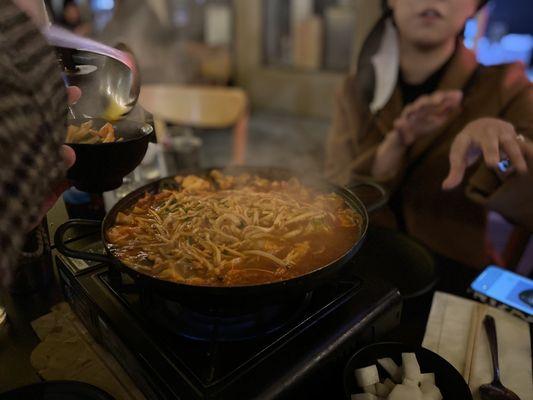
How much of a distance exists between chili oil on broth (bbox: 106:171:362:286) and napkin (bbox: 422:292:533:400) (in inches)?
18.8

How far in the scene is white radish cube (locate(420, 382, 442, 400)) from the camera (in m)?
1.12

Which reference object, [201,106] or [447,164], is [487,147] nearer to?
[447,164]

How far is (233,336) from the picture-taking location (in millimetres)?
1203

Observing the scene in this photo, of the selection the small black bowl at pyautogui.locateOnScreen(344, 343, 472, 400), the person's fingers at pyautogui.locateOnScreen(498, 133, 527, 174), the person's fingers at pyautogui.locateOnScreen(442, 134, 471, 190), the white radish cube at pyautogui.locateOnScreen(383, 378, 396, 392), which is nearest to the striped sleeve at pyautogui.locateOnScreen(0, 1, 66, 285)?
the small black bowl at pyautogui.locateOnScreen(344, 343, 472, 400)

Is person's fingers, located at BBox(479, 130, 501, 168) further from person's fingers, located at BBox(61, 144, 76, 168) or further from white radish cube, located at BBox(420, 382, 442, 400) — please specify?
person's fingers, located at BBox(61, 144, 76, 168)

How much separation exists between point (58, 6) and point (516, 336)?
34.9 ft

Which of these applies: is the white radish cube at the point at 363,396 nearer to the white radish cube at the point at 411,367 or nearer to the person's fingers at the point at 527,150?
the white radish cube at the point at 411,367

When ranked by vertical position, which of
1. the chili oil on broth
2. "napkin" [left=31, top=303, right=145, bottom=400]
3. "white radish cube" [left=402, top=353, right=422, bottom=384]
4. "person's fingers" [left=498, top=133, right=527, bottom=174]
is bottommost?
"napkin" [left=31, top=303, right=145, bottom=400]

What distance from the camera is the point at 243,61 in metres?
8.51

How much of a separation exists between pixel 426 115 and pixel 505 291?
3.08 feet

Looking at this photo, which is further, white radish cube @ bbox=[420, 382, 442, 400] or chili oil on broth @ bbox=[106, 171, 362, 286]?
chili oil on broth @ bbox=[106, 171, 362, 286]

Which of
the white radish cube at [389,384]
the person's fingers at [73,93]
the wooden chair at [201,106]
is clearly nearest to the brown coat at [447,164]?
the white radish cube at [389,384]

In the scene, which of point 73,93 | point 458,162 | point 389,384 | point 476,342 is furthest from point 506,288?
point 73,93

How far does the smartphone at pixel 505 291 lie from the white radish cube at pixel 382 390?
2.24ft
